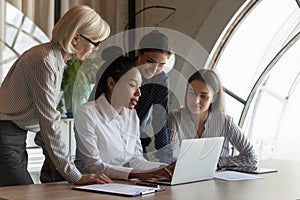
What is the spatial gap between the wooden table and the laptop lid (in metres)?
0.04

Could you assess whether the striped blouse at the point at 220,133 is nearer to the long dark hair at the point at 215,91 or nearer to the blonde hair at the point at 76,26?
the long dark hair at the point at 215,91

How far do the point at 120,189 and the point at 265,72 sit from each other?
2191mm

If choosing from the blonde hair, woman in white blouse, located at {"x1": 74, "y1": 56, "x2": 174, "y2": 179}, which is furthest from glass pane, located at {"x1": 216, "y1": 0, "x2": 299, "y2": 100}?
the blonde hair

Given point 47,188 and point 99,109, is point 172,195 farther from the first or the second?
point 99,109

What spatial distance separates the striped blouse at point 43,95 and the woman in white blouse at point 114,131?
197 millimetres

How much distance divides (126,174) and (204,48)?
62.7 inches

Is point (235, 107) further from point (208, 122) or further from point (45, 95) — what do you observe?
point (45, 95)

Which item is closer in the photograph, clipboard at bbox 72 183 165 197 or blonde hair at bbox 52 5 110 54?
clipboard at bbox 72 183 165 197

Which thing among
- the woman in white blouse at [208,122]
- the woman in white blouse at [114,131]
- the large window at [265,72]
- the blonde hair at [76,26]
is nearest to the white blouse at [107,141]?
the woman in white blouse at [114,131]

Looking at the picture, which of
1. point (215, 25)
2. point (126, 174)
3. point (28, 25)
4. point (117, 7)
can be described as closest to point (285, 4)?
point (215, 25)

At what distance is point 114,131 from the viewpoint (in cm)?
243

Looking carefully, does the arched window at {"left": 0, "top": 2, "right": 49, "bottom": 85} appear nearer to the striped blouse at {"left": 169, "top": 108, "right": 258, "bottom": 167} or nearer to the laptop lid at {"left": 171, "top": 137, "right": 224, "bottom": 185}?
the striped blouse at {"left": 169, "top": 108, "right": 258, "bottom": 167}

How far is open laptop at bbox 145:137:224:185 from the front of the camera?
6.95 feet

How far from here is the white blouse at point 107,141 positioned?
2287 mm
